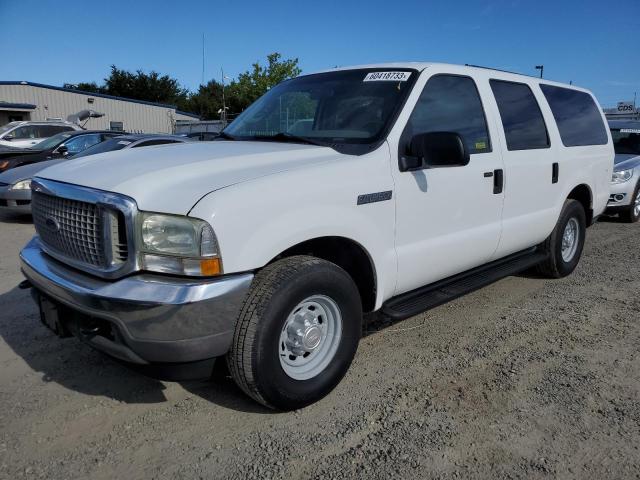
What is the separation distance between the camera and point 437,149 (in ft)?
9.81

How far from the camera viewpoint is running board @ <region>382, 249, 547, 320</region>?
10.9ft

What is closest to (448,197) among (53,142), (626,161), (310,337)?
(310,337)

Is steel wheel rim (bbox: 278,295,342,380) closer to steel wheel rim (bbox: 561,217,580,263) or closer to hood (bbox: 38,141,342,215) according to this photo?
hood (bbox: 38,141,342,215)

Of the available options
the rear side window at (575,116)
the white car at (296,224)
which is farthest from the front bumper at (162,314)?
the rear side window at (575,116)

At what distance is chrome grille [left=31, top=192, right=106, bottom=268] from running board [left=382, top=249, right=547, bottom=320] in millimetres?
1743

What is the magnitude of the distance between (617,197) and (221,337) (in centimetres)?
877

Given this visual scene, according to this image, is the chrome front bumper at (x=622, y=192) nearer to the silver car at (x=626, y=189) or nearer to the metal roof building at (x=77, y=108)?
the silver car at (x=626, y=189)

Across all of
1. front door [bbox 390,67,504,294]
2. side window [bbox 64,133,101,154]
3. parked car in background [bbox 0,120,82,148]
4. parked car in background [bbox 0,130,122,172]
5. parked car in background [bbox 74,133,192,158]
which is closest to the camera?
front door [bbox 390,67,504,294]

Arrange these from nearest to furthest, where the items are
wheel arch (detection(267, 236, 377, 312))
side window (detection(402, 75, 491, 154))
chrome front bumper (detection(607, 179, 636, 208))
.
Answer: wheel arch (detection(267, 236, 377, 312)) → side window (detection(402, 75, 491, 154)) → chrome front bumper (detection(607, 179, 636, 208))

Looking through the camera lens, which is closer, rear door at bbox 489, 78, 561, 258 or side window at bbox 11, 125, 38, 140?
rear door at bbox 489, 78, 561, 258

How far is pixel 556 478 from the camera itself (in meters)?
2.30

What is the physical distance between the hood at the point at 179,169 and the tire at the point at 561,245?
9.73 ft

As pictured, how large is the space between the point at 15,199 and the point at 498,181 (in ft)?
24.9

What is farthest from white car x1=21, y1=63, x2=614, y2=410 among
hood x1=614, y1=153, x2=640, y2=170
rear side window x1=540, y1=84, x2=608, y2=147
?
hood x1=614, y1=153, x2=640, y2=170
